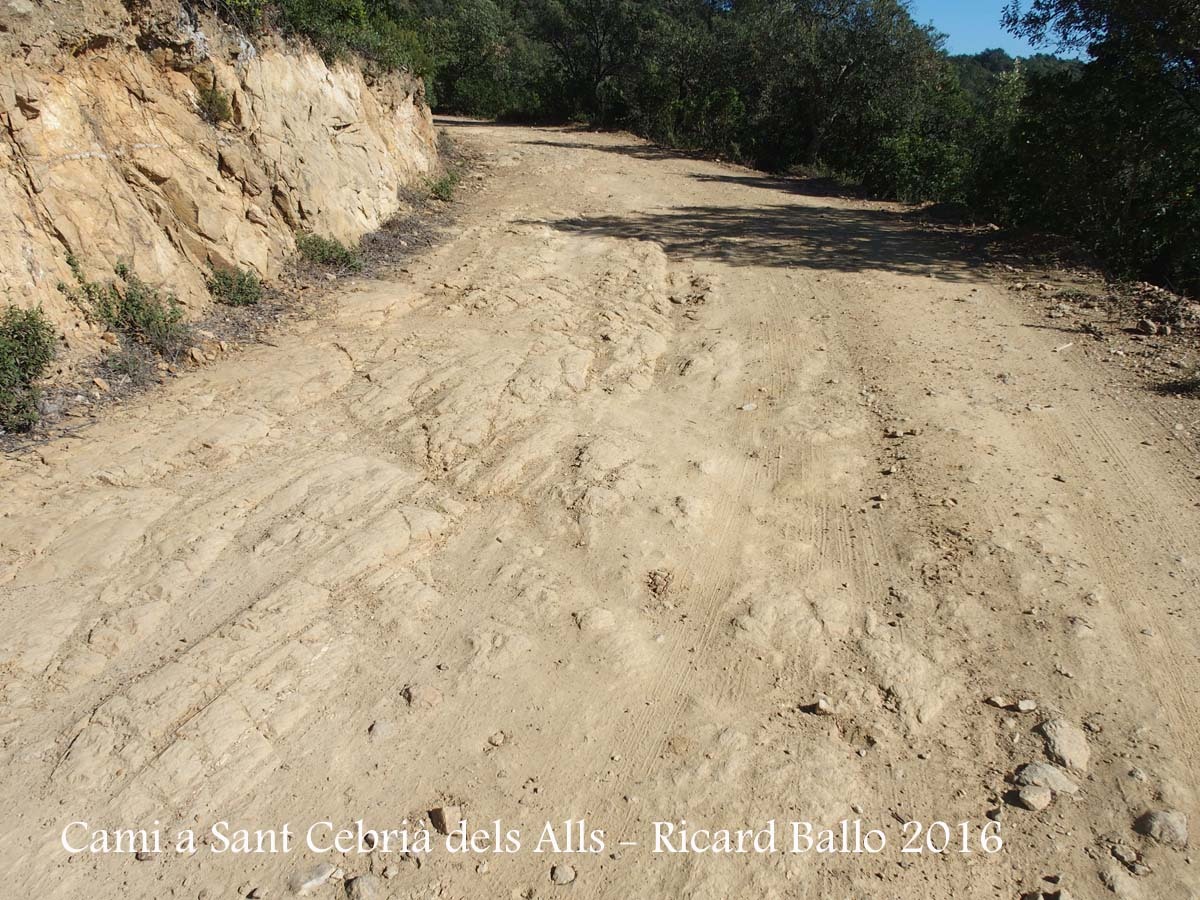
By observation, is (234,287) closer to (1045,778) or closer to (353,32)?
(353,32)

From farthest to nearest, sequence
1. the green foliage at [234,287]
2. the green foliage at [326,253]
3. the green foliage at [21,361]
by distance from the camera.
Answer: the green foliage at [326,253], the green foliage at [234,287], the green foliage at [21,361]

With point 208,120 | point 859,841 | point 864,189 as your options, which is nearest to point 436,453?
point 859,841

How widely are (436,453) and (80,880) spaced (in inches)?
109

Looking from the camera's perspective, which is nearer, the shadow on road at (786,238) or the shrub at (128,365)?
the shrub at (128,365)

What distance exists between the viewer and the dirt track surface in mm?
2822

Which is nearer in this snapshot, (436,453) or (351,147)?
(436,453)

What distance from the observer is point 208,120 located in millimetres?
6707


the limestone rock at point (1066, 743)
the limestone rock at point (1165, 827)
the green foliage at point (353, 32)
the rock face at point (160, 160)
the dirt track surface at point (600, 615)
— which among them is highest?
the green foliage at point (353, 32)

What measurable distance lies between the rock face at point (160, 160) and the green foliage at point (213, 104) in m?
0.04

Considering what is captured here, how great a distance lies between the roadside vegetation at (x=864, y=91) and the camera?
8.93m

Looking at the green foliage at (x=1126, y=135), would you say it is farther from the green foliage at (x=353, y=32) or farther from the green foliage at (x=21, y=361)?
the green foliage at (x=21, y=361)

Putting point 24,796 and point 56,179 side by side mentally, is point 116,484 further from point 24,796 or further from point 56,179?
point 56,179

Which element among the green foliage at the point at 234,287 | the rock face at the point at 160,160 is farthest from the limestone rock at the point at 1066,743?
the green foliage at the point at 234,287

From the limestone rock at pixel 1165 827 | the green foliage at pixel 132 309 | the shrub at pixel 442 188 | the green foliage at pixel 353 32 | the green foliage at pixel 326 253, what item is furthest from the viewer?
the shrub at pixel 442 188
